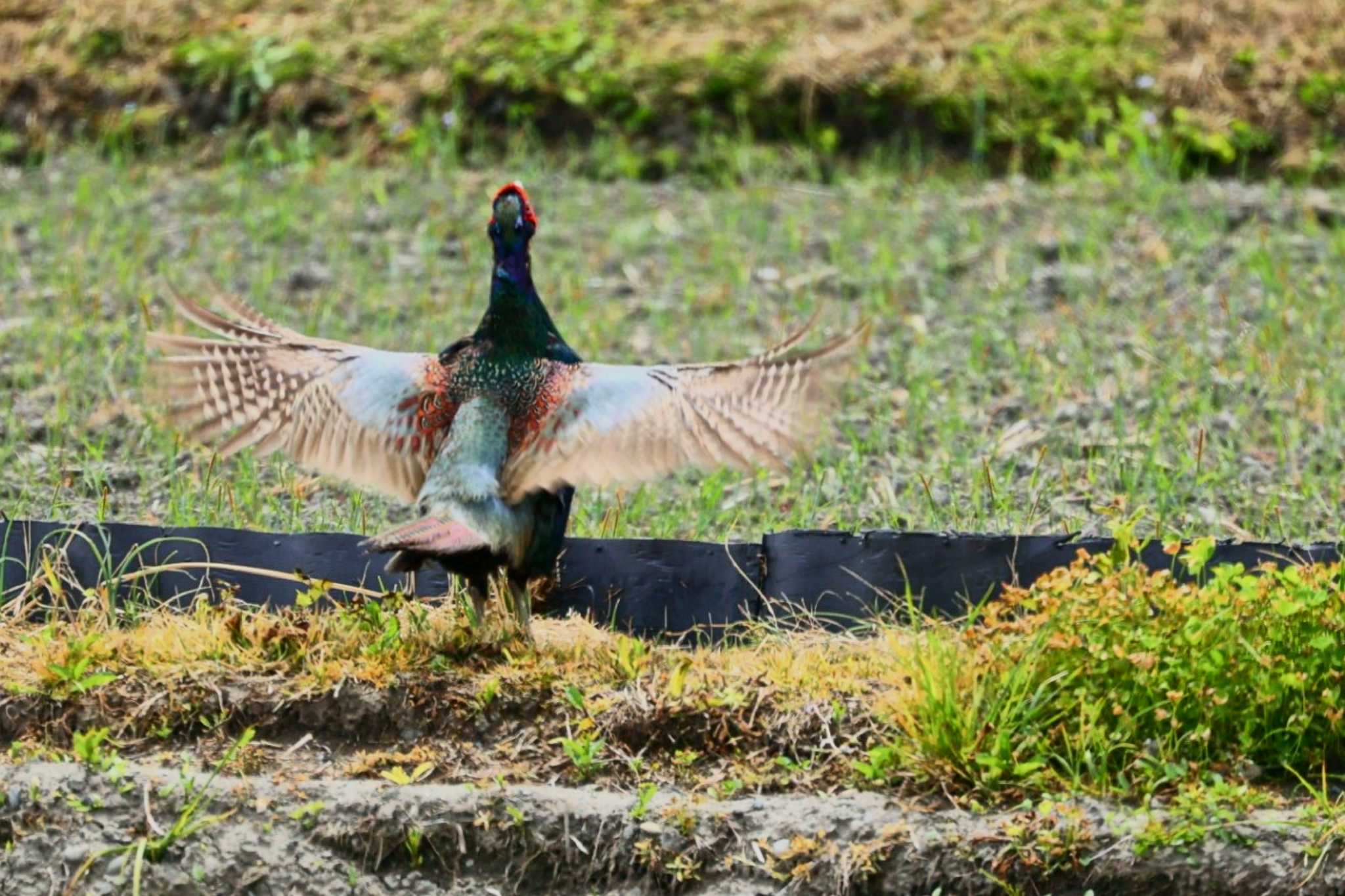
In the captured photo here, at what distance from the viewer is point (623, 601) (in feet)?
17.6

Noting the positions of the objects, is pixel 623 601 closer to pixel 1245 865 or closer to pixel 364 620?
pixel 364 620

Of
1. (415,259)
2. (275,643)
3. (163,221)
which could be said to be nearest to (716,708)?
(275,643)

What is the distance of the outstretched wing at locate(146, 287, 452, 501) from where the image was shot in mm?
5297

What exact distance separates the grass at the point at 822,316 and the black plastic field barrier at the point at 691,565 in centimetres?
40

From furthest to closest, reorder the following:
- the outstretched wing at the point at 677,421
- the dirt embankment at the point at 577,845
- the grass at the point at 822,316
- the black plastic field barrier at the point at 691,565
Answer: the grass at the point at 822,316, the black plastic field barrier at the point at 691,565, the outstretched wing at the point at 677,421, the dirt embankment at the point at 577,845

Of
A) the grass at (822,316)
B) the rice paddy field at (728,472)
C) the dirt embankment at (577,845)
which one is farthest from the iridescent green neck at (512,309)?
the dirt embankment at (577,845)

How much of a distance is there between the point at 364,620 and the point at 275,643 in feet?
0.70

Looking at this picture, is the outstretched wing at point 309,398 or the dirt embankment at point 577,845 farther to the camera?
the outstretched wing at point 309,398

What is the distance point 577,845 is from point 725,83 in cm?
620

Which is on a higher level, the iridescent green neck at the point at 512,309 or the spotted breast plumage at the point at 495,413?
the iridescent green neck at the point at 512,309

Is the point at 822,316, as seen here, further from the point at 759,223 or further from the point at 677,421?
the point at 677,421

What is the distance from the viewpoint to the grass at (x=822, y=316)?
6.18 metres

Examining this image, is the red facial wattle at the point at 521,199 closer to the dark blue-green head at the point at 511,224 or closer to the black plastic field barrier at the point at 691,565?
the dark blue-green head at the point at 511,224

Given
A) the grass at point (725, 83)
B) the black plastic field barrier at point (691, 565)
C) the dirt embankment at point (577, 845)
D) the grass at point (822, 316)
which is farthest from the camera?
the grass at point (725, 83)
